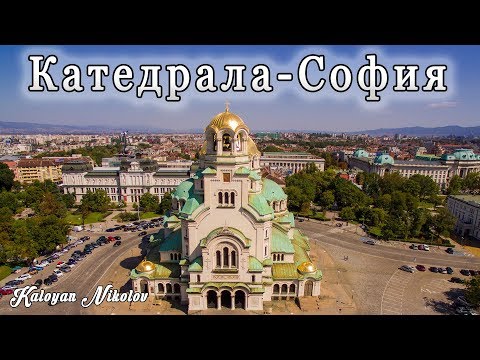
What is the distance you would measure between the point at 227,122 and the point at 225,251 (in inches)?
296

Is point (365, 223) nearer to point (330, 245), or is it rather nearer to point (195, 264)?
point (330, 245)

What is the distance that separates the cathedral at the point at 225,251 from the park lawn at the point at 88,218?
20.4 m

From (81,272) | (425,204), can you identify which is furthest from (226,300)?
(425,204)

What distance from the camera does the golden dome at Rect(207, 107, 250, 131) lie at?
18141 millimetres

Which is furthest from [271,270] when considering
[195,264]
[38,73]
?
[38,73]

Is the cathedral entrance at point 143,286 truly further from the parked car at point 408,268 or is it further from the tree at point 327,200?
the tree at point 327,200

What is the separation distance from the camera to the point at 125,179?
4397cm

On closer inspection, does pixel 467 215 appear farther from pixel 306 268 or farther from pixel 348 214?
pixel 306 268

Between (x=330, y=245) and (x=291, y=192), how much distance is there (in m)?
12.0

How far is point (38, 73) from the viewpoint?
9.03 meters

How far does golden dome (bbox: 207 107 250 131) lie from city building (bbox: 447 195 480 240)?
26954 millimetres

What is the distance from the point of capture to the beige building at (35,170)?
5594 cm

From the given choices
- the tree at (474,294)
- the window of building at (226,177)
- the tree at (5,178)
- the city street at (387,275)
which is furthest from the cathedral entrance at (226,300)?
the tree at (5,178)

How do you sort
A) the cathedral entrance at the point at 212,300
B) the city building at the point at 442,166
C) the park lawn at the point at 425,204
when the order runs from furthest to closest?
the city building at the point at 442,166 < the park lawn at the point at 425,204 < the cathedral entrance at the point at 212,300
